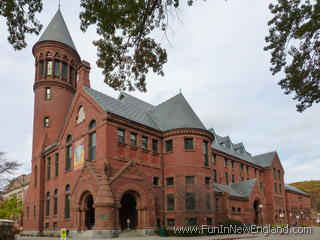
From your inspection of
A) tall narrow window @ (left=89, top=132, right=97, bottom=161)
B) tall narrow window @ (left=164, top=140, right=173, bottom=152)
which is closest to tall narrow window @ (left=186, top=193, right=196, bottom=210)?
tall narrow window @ (left=164, top=140, right=173, bottom=152)

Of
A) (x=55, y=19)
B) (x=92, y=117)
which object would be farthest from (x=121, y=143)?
(x=55, y=19)

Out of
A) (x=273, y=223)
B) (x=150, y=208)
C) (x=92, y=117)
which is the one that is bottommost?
(x=273, y=223)

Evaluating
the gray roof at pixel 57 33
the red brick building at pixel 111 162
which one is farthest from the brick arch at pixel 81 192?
the gray roof at pixel 57 33

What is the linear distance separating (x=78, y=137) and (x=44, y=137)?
33.7 ft

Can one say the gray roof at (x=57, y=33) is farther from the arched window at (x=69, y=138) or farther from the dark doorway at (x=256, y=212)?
the dark doorway at (x=256, y=212)

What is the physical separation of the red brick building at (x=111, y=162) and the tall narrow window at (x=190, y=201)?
9cm

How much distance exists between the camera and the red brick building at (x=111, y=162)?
29156 millimetres

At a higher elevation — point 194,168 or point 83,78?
point 83,78

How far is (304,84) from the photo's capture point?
49.8 ft

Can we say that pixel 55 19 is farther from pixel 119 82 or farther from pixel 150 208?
pixel 119 82

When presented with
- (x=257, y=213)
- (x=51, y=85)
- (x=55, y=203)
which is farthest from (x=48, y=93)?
(x=257, y=213)

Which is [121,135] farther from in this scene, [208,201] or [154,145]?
[208,201]

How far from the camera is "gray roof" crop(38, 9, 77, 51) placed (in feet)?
147

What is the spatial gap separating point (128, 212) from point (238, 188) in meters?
20.5
